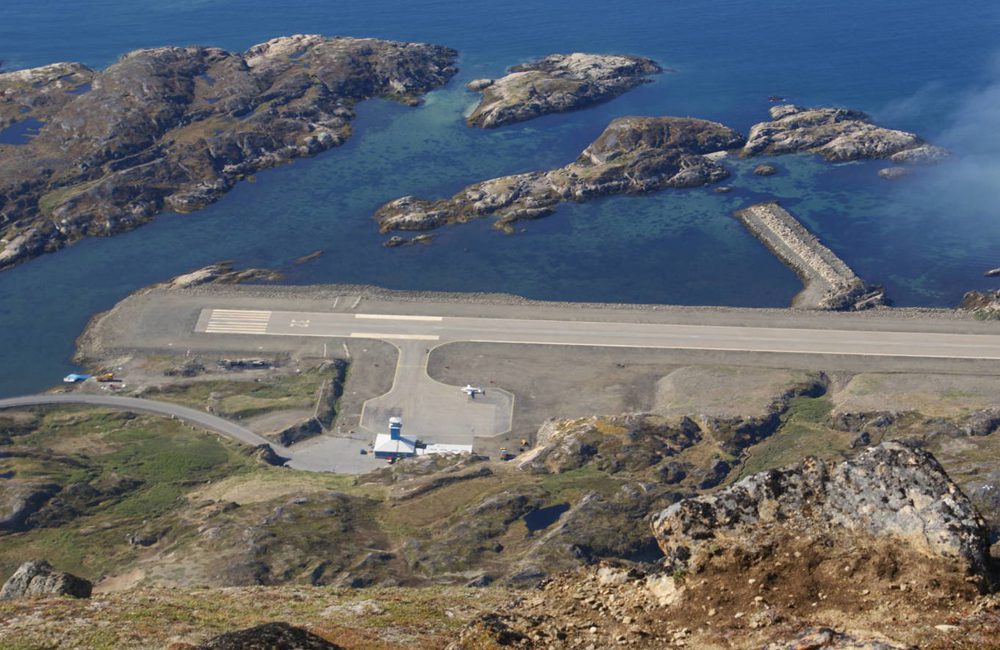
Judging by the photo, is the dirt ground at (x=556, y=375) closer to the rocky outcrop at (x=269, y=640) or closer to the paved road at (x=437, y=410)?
the paved road at (x=437, y=410)

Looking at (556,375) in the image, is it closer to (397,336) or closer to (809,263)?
(397,336)

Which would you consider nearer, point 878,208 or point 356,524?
point 356,524

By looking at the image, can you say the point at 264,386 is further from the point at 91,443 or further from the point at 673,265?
the point at 673,265

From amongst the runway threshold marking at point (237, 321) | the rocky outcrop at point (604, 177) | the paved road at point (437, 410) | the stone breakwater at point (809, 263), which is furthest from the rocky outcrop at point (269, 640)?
the rocky outcrop at point (604, 177)

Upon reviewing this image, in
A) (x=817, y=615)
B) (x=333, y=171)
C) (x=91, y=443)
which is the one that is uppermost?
(x=817, y=615)

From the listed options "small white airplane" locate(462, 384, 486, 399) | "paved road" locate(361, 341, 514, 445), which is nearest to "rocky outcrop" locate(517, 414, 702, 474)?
"paved road" locate(361, 341, 514, 445)

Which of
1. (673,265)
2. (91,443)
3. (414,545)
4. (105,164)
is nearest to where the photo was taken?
(414,545)

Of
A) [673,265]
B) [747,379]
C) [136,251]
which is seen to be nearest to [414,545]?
[747,379]
